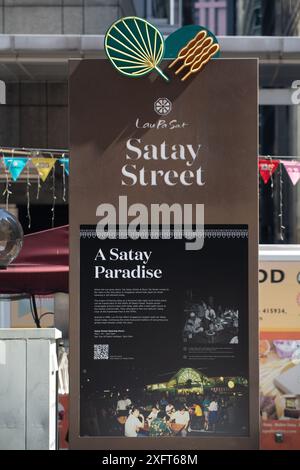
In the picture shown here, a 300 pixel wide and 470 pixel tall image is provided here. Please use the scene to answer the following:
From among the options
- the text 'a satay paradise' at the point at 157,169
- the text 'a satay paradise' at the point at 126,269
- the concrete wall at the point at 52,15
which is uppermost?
the concrete wall at the point at 52,15

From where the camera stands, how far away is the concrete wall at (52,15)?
18.8m

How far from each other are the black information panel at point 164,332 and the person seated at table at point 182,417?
0.6 inches

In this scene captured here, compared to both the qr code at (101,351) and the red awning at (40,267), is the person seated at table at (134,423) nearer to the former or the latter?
the qr code at (101,351)

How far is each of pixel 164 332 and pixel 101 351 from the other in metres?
0.49

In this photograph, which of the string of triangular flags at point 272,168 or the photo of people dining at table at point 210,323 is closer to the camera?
the photo of people dining at table at point 210,323

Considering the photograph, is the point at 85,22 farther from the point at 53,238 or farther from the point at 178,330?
the point at 178,330

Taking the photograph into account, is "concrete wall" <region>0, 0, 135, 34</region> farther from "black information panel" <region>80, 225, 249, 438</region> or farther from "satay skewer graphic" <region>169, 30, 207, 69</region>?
"black information panel" <region>80, 225, 249, 438</region>

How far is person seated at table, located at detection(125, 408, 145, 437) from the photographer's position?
22.9 feet

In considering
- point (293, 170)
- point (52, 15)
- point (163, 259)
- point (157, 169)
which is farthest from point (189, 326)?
point (52, 15)

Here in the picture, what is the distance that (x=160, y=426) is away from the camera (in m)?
7.00

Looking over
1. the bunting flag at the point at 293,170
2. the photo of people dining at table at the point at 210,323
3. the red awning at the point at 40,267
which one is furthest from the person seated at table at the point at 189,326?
the bunting flag at the point at 293,170

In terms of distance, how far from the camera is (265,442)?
982 cm

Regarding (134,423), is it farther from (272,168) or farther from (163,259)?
(272,168)

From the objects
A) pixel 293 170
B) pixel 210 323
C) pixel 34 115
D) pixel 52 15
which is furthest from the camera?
pixel 52 15
